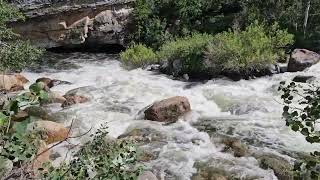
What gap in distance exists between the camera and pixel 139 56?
1758 centimetres

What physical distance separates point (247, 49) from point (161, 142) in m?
5.95

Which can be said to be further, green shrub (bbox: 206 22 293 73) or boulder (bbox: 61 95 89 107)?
green shrub (bbox: 206 22 293 73)

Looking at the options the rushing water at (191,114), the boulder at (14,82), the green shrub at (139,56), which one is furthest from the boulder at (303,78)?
the boulder at (14,82)

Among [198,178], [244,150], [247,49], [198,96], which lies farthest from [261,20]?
[198,178]

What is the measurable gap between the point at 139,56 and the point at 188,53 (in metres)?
2.51

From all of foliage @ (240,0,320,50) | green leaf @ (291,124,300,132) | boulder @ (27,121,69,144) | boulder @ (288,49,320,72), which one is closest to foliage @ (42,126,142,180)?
green leaf @ (291,124,300,132)

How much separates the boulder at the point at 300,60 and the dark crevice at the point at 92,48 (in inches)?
317

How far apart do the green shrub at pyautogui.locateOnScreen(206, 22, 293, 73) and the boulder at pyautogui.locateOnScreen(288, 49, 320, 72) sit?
0.51 metres

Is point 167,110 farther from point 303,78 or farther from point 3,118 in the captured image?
point 3,118

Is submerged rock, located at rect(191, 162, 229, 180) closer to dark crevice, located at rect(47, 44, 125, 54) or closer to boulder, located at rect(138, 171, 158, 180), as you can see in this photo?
boulder, located at rect(138, 171, 158, 180)

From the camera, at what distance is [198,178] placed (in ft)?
28.7

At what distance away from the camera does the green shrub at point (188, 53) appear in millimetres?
15555

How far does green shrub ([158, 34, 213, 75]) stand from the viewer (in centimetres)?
1555

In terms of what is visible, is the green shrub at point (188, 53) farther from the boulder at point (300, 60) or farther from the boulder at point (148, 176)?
the boulder at point (148, 176)
